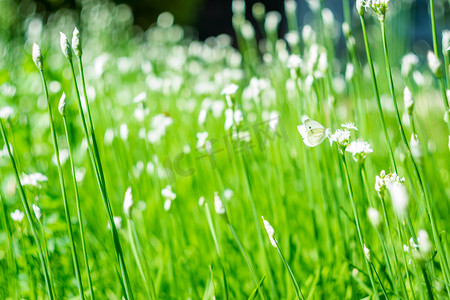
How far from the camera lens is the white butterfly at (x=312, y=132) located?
31.8 inches

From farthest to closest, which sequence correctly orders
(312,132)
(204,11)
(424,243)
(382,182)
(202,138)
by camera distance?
(204,11)
(202,138)
(312,132)
(382,182)
(424,243)

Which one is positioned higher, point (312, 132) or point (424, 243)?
point (312, 132)

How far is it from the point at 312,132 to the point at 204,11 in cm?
1010

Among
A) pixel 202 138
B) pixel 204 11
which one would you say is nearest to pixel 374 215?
pixel 202 138

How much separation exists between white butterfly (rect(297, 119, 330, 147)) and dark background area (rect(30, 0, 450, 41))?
21.1 ft

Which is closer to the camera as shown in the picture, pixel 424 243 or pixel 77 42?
pixel 424 243

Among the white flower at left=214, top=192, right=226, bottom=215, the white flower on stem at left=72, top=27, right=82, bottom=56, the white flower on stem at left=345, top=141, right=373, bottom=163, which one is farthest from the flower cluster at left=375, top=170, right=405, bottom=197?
the white flower on stem at left=72, top=27, right=82, bottom=56

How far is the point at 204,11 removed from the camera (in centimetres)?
1038

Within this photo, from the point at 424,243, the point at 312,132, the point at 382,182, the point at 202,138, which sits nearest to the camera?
the point at 424,243

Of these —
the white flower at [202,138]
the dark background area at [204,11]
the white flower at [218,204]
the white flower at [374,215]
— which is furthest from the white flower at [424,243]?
the dark background area at [204,11]

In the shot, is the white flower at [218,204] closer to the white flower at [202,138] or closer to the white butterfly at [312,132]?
the white butterfly at [312,132]

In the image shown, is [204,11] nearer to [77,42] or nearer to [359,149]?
[77,42]

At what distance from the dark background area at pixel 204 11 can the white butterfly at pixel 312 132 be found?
6.45 m

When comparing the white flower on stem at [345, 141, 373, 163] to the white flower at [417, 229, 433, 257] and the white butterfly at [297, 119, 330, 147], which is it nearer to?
the white butterfly at [297, 119, 330, 147]
